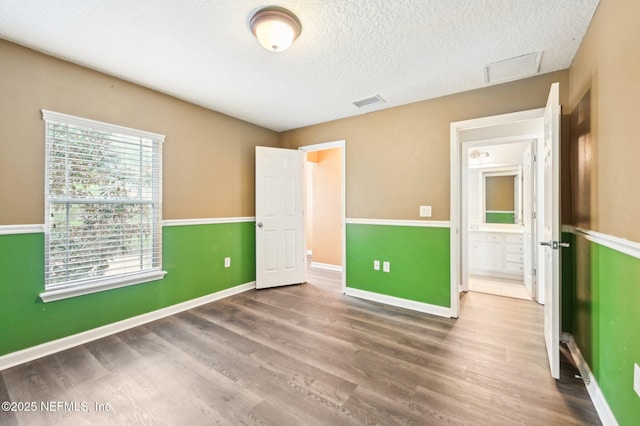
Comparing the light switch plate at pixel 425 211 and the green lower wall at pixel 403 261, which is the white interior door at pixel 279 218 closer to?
the green lower wall at pixel 403 261

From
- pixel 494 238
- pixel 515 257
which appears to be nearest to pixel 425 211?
pixel 494 238

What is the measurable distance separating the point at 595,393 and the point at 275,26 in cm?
297

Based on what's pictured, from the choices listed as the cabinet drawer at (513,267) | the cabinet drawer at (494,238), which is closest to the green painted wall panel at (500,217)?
the cabinet drawer at (494,238)

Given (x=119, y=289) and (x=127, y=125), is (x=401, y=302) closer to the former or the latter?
(x=119, y=289)

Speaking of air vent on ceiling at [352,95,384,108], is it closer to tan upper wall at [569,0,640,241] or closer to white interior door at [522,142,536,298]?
tan upper wall at [569,0,640,241]

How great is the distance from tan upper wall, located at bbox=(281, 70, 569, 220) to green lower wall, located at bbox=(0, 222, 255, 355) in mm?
1717

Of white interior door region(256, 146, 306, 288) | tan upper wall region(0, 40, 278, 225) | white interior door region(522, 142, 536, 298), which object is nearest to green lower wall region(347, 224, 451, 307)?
white interior door region(256, 146, 306, 288)

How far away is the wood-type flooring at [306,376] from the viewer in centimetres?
145

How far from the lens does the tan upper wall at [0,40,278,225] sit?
1914 mm

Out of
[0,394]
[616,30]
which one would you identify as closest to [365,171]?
[616,30]

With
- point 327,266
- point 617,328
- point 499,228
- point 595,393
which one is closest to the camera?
point 617,328

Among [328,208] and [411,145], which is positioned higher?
[411,145]

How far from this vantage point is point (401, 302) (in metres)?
3.08

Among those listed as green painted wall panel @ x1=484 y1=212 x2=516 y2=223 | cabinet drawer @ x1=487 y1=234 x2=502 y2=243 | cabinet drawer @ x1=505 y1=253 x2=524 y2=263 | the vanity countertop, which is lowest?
cabinet drawer @ x1=505 y1=253 x2=524 y2=263
